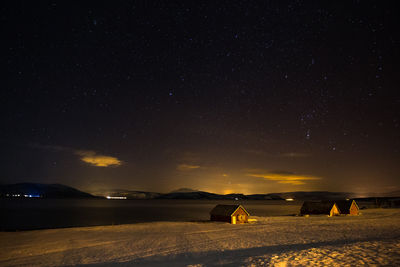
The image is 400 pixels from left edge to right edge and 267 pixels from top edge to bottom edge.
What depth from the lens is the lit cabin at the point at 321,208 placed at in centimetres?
5994

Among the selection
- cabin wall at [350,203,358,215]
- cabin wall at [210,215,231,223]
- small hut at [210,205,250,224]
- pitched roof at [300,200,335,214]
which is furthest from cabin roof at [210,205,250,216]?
cabin wall at [350,203,358,215]

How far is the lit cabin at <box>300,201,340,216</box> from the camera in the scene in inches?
2360

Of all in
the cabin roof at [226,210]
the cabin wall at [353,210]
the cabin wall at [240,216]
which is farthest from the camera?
the cabin wall at [353,210]

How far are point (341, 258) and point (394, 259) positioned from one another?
2352 mm

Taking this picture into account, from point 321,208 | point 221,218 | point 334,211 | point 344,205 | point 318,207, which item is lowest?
point 334,211

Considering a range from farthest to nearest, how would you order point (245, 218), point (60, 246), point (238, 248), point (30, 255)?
1. point (245, 218)
2. point (60, 246)
3. point (30, 255)
4. point (238, 248)

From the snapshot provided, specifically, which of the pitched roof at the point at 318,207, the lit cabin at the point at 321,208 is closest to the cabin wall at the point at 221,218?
the lit cabin at the point at 321,208

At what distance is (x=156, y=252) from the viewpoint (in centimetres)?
2300

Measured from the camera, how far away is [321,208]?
6184 cm

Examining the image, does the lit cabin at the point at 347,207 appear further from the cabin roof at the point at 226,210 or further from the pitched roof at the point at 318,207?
the cabin roof at the point at 226,210

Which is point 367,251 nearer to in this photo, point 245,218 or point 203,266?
point 203,266

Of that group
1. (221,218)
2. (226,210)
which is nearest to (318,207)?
(226,210)

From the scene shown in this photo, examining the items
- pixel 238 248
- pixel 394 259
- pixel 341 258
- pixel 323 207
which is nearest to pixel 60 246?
pixel 238 248

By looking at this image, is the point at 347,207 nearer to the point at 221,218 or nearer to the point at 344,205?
the point at 344,205
